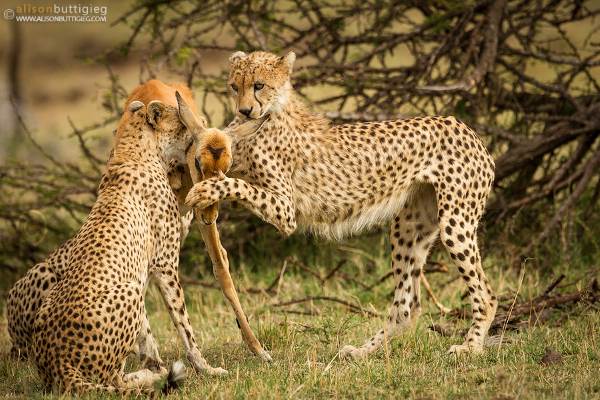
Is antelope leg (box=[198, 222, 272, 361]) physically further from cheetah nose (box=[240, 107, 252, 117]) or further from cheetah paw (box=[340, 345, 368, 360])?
cheetah nose (box=[240, 107, 252, 117])

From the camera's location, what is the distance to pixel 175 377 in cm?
464

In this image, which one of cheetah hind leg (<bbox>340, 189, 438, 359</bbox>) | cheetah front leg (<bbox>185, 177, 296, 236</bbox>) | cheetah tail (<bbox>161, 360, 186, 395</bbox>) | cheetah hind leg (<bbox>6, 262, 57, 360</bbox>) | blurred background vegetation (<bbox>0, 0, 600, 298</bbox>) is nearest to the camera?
cheetah tail (<bbox>161, 360, 186, 395</bbox>)

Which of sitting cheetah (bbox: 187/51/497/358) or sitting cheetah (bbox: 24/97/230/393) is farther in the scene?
sitting cheetah (bbox: 187/51/497/358)

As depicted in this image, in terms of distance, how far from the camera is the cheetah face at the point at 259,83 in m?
5.54

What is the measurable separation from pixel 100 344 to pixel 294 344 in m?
1.49

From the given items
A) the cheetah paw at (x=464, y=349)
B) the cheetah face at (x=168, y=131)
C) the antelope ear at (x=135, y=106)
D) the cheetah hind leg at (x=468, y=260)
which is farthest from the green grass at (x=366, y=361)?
the antelope ear at (x=135, y=106)

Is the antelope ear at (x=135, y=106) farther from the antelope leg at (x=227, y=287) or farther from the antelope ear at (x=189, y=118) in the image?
the antelope leg at (x=227, y=287)

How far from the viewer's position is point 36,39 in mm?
29266

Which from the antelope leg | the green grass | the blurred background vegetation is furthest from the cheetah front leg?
the blurred background vegetation

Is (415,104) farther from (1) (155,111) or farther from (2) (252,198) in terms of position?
(2) (252,198)

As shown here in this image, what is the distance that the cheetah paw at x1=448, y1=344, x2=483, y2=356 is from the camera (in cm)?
A: 546

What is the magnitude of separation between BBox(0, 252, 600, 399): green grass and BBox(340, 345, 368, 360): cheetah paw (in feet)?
0.24

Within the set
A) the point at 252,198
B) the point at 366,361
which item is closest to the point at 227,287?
the point at 252,198

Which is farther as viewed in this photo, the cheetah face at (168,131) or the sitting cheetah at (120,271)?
the cheetah face at (168,131)
